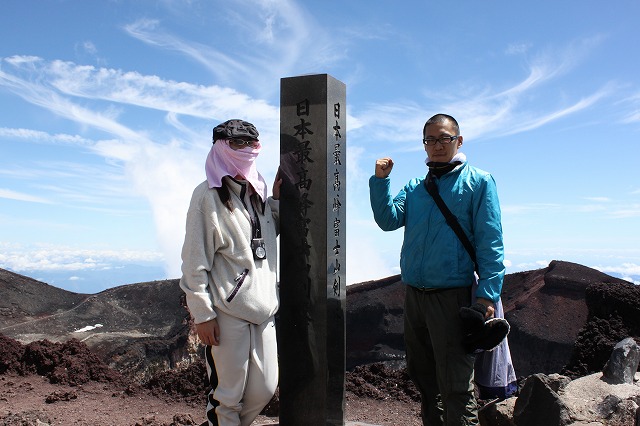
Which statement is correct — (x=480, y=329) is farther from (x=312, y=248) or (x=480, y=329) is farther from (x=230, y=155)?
(x=230, y=155)

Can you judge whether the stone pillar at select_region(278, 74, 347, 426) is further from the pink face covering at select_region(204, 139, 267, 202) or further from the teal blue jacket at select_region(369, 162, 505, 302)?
the teal blue jacket at select_region(369, 162, 505, 302)

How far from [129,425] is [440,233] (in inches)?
167

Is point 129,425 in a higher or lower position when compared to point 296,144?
lower

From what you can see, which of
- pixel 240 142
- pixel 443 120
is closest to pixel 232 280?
pixel 240 142

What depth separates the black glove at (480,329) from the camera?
3805 millimetres

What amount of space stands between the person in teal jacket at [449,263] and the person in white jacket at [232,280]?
3.35 feet

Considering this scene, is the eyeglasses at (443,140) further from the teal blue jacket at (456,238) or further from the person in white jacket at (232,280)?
the person in white jacket at (232,280)

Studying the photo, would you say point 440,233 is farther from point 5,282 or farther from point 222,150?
point 5,282

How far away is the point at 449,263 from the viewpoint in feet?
13.1

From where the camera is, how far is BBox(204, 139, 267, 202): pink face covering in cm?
416

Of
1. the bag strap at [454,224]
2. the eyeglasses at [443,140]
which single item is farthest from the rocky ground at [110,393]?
the eyeglasses at [443,140]

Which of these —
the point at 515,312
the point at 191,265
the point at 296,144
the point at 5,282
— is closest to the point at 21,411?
the point at 191,265

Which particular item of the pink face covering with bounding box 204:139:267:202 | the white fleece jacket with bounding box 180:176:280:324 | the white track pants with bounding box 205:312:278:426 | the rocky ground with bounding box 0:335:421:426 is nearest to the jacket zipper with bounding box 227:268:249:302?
the white fleece jacket with bounding box 180:176:280:324

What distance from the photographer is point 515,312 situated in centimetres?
1002
